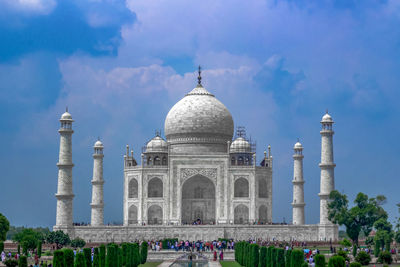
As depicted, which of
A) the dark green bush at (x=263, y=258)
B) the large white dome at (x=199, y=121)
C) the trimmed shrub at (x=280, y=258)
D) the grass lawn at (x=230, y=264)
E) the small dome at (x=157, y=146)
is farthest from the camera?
the large white dome at (x=199, y=121)

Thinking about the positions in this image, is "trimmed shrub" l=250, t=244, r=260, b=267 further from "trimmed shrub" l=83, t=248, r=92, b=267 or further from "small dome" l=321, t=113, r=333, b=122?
"small dome" l=321, t=113, r=333, b=122

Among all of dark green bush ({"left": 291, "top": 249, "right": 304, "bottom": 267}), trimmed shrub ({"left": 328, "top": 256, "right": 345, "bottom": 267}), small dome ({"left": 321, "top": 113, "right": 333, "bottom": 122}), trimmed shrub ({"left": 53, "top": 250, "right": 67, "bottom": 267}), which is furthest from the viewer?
small dome ({"left": 321, "top": 113, "right": 333, "bottom": 122})

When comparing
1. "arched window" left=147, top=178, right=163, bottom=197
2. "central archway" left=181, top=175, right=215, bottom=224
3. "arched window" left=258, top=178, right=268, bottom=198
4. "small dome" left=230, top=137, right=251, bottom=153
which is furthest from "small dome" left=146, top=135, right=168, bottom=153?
"arched window" left=258, top=178, right=268, bottom=198

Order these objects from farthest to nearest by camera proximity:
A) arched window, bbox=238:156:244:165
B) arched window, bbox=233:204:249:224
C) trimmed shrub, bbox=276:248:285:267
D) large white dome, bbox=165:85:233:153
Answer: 1. large white dome, bbox=165:85:233:153
2. arched window, bbox=238:156:244:165
3. arched window, bbox=233:204:249:224
4. trimmed shrub, bbox=276:248:285:267

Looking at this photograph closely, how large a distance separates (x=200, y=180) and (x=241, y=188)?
9.11 ft

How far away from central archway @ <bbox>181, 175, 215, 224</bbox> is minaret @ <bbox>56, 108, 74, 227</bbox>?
25.7 feet

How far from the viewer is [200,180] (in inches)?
1924

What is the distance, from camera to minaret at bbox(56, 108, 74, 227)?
44.0 m

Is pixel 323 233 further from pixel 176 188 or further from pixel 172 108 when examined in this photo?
pixel 172 108

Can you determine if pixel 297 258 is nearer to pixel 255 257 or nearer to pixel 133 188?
pixel 255 257

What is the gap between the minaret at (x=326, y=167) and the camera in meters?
45.3

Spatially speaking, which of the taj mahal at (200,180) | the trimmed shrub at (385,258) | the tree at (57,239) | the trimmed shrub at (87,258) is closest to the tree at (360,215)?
the taj mahal at (200,180)

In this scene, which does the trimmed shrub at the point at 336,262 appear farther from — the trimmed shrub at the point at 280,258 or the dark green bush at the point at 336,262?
the trimmed shrub at the point at 280,258

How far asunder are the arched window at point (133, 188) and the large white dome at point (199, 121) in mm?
4099
